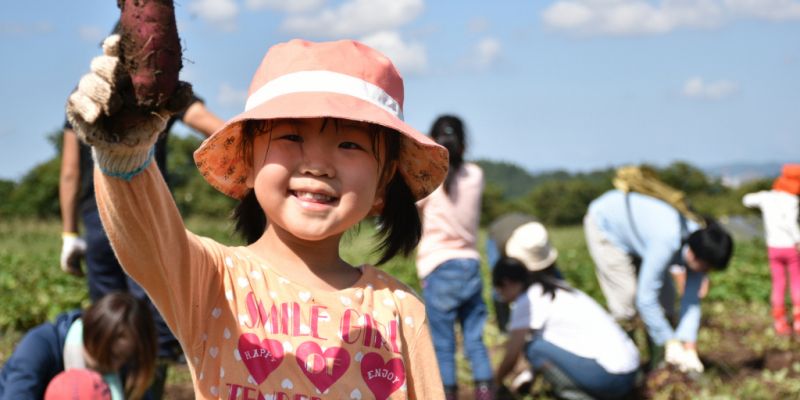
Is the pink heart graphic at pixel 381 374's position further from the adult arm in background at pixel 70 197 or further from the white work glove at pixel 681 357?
the white work glove at pixel 681 357

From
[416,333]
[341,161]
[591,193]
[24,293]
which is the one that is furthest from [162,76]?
[591,193]

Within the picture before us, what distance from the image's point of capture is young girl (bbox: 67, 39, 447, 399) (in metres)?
1.80

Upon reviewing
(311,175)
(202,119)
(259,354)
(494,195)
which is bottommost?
(494,195)

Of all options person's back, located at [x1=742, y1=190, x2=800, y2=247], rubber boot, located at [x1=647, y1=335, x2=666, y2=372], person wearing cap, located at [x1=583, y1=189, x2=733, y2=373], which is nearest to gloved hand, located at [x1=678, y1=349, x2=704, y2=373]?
person wearing cap, located at [x1=583, y1=189, x2=733, y2=373]

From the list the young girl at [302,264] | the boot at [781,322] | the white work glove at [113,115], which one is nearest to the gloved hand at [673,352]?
the boot at [781,322]

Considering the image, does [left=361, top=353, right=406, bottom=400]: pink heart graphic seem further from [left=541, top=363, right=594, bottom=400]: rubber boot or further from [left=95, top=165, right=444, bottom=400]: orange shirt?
[left=541, top=363, right=594, bottom=400]: rubber boot

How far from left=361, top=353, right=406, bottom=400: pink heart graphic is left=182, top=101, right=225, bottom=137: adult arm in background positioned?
198 cm

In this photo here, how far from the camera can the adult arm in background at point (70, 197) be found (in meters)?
4.09

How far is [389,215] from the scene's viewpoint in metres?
2.19

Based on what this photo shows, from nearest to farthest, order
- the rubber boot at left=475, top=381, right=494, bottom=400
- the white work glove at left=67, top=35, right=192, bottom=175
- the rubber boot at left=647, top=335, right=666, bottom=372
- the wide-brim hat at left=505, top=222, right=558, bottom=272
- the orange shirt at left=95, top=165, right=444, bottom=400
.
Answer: the white work glove at left=67, top=35, right=192, bottom=175 → the orange shirt at left=95, top=165, right=444, bottom=400 → the rubber boot at left=475, top=381, right=494, bottom=400 → the wide-brim hat at left=505, top=222, right=558, bottom=272 → the rubber boot at left=647, top=335, right=666, bottom=372

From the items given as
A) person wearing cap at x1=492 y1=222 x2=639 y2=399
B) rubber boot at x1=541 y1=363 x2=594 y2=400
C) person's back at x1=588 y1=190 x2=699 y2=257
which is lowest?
rubber boot at x1=541 y1=363 x2=594 y2=400

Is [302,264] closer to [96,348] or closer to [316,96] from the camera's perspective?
[316,96]

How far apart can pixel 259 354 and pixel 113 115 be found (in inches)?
24.8

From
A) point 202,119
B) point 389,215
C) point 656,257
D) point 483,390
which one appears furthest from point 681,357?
point 389,215
